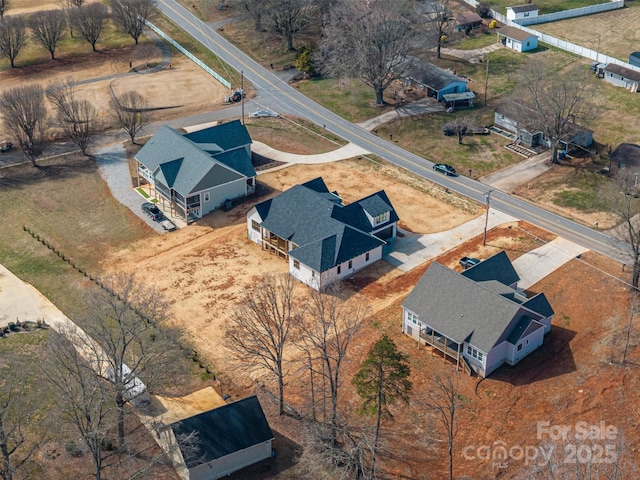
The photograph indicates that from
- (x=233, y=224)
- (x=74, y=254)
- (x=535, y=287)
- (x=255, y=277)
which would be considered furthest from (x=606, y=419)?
(x=74, y=254)

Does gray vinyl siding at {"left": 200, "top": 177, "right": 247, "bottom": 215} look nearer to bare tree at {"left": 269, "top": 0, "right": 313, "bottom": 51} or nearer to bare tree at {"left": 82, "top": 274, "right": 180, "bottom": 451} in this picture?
bare tree at {"left": 82, "top": 274, "right": 180, "bottom": 451}

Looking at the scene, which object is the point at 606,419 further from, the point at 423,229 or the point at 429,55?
the point at 429,55

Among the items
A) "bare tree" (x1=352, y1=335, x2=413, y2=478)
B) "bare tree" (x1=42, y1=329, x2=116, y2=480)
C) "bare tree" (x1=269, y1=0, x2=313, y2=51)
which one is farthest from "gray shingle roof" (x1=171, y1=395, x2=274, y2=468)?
"bare tree" (x1=269, y1=0, x2=313, y2=51)

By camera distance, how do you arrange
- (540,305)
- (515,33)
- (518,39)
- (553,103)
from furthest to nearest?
(515,33)
(518,39)
(553,103)
(540,305)

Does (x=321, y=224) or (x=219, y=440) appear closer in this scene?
(x=219, y=440)

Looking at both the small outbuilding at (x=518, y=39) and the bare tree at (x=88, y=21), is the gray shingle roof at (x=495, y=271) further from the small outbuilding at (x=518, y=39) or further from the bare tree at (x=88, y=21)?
the bare tree at (x=88, y=21)

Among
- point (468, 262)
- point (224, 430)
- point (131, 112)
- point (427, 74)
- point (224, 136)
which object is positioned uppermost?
point (427, 74)

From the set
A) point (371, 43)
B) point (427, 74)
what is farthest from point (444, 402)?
point (427, 74)

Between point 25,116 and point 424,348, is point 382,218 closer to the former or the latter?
point 424,348
